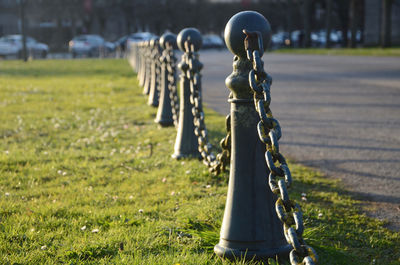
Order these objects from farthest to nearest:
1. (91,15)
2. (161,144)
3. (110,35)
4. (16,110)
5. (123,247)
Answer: (110,35), (91,15), (16,110), (161,144), (123,247)

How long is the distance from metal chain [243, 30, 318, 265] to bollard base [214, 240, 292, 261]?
388 millimetres

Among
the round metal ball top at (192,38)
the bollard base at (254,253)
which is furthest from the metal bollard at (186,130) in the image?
the bollard base at (254,253)

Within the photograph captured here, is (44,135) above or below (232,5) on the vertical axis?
below

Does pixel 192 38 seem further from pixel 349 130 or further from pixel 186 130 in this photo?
pixel 349 130

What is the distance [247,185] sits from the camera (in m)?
3.02

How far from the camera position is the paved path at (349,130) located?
4.77 metres

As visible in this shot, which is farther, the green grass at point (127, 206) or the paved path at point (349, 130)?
the paved path at point (349, 130)

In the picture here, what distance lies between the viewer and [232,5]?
8294 centimetres

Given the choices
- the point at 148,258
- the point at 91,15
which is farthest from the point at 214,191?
the point at 91,15

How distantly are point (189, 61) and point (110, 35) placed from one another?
75522 mm

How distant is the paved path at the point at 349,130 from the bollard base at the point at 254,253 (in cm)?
114

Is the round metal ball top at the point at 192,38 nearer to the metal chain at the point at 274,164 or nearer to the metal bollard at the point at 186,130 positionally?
the metal bollard at the point at 186,130

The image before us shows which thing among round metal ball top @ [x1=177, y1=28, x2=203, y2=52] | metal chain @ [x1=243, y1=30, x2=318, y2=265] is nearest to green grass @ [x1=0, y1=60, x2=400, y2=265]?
metal chain @ [x1=243, y1=30, x2=318, y2=265]

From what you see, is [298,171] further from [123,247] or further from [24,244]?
[24,244]
